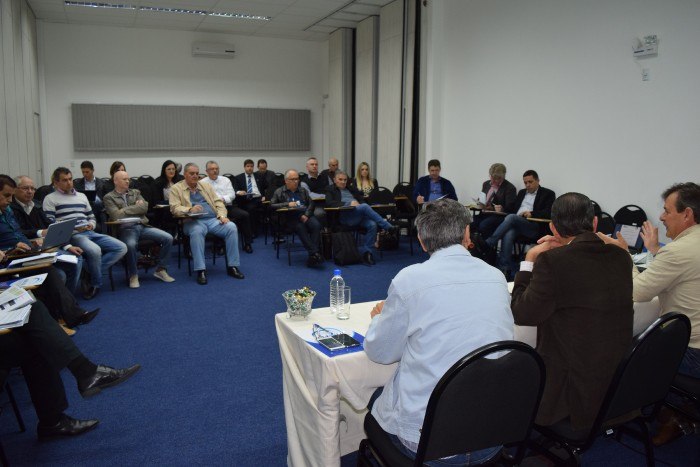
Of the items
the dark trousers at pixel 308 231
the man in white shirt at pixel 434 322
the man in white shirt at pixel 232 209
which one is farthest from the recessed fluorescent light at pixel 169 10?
the man in white shirt at pixel 434 322

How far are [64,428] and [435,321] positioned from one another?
2162mm

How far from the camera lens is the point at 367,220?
22.8ft

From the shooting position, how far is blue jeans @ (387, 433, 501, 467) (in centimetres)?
169

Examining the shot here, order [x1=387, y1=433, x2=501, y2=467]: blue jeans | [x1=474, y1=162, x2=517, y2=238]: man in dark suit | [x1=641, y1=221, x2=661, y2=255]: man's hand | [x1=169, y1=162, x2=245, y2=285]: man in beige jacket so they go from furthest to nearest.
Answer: [x1=474, y1=162, x2=517, y2=238]: man in dark suit → [x1=169, y1=162, x2=245, y2=285]: man in beige jacket → [x1=641, y1=221, x2=661, y2=255]: man's hand → [x1=387, y1=433, x2=501, y2=467]: blue jeans

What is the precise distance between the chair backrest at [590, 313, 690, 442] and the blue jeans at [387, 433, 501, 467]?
0.43 metres

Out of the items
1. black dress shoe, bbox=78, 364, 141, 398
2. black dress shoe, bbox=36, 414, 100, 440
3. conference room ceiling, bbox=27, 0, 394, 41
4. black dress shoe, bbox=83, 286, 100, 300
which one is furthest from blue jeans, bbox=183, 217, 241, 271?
conference room ceiling, bbox=27, 0, 394, 41

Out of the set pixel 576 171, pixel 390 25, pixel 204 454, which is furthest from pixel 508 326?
pixel 390 25

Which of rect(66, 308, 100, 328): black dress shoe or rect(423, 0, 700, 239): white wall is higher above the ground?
rect(423, 0, 700, 239): white wall

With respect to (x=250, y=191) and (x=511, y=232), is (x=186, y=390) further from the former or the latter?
(x=250, y=191)

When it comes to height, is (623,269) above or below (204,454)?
above

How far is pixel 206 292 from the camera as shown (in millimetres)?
5379

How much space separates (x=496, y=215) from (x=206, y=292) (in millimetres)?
3681

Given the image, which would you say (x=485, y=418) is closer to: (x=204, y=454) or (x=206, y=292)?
(x=204, y=454)

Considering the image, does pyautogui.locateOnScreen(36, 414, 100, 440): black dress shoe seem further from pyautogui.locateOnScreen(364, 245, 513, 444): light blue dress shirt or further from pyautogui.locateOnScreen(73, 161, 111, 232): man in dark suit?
pyautogui.locateOnScreen(73, 161, 111, 232): man in dark suit
